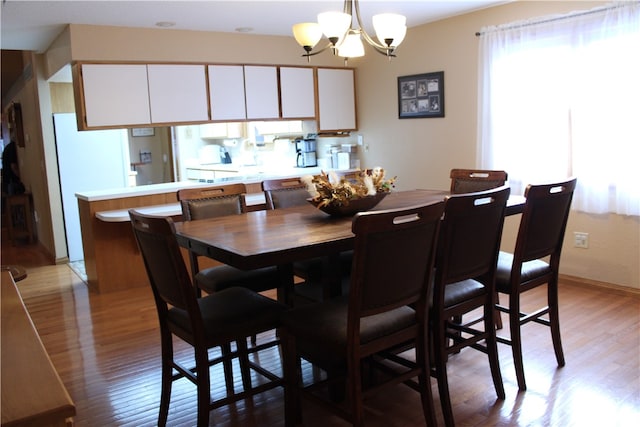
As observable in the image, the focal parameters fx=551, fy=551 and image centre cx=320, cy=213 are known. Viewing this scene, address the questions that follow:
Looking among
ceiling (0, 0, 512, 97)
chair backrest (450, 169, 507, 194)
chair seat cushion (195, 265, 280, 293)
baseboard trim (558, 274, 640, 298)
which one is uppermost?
ceiling (0, 0, 512, 97)

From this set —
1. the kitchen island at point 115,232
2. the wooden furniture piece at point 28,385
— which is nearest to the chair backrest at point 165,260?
the wooden furniture piece at point 28,385

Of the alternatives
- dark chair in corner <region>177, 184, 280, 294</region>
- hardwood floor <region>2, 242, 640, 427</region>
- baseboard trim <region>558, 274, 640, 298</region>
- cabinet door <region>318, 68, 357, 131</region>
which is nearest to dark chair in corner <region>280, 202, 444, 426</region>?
hardwood floor <region>2, 242, 640, 427</region>

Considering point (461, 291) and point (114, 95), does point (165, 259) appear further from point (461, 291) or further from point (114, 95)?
point (114, 95)

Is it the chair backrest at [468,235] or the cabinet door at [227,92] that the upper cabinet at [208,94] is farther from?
the chair backrest at [468,235]

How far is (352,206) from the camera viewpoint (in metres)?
2.80

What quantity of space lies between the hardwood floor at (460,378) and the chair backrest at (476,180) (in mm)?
939

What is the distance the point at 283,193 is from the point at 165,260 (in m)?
1.52

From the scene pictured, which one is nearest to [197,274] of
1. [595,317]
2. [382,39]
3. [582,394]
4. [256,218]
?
[256,218]

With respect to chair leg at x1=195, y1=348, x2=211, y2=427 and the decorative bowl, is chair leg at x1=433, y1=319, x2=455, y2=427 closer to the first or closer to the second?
the decorative bowl

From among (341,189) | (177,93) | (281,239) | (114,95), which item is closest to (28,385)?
(281,239)

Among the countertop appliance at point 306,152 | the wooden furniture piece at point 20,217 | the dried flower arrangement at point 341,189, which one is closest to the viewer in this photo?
the dried flower arrangement at point 341,189

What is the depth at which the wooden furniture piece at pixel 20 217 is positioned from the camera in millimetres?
7285

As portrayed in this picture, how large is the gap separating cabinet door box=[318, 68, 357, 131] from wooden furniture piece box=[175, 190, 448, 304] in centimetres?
288

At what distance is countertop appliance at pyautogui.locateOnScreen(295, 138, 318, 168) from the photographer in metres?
6.45
